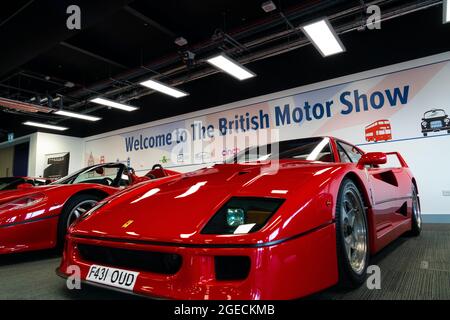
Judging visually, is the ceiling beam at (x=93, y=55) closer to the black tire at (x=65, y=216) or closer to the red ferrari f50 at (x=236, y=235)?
the black tire at (x=65, y=216)

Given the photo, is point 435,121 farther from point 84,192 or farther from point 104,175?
point 84,192

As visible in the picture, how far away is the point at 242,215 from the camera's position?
1246 millimetres

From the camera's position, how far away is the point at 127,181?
350cm

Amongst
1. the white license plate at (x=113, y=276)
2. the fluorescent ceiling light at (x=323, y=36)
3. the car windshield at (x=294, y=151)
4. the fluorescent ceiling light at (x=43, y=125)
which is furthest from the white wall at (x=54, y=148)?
the white license plate at (x=113, y=276)

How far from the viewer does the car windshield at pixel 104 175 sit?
11.1 feet

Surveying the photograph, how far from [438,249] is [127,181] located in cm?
303

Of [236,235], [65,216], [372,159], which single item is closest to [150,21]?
[65,216]

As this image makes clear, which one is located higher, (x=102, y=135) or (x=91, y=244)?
(x=102, y=135)

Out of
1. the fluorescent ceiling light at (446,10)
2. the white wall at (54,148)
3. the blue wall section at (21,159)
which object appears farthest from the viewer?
the blue wall section at (21,159)

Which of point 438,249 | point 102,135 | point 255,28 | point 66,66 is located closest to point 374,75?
point 255,28

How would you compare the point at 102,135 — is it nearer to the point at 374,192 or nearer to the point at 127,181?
the point at 127,181

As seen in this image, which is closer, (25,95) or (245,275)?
(245,275)

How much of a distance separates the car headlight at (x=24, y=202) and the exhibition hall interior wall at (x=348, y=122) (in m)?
5.31

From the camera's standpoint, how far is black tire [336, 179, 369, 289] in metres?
1.39
